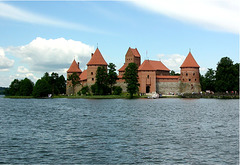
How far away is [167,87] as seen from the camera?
258ft

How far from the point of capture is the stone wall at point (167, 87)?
7831cm

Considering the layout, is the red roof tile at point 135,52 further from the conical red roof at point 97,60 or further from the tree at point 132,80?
the tree at point 132,80

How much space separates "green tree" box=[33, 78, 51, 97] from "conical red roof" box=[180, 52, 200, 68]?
3244 centimetres

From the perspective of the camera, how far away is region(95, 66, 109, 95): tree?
70456mm

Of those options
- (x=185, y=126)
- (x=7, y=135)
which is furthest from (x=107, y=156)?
(x=185, y=126)

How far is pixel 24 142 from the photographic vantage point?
15875 mm

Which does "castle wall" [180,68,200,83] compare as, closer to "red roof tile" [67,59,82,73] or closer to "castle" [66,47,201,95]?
"castle" [66,47,201,95]

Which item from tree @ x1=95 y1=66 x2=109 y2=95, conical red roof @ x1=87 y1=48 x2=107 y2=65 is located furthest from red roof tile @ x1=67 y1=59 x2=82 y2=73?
tree @ x1=95 y1=66 x2=109 y2=95

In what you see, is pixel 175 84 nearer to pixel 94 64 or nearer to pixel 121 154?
pixel 94 64

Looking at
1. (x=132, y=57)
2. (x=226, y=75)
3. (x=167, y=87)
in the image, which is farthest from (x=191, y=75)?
(x=132, y=57)

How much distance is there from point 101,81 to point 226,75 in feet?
89.5

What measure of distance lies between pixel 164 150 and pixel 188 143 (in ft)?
6.88

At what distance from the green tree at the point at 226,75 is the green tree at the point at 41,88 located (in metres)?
38.9

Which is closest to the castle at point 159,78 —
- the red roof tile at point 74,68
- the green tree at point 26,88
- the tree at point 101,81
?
the tree at point 101,81
